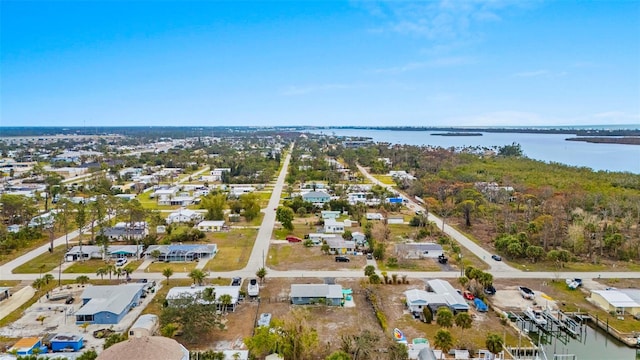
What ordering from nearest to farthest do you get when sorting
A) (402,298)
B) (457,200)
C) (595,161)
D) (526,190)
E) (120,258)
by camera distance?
(402,298), (120,258), (457,200), (526,190), (595,161)

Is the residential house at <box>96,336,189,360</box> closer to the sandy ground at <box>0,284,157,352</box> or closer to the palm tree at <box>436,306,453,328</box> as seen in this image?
the sandy ground at <box>0,284,157,352</box>

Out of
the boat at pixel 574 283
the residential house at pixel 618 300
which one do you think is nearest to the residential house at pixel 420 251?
the boat at pixel 574 283

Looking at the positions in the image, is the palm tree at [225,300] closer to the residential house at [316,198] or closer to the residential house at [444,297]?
the residential house at [444,297]

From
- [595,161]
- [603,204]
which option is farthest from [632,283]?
[595,161]

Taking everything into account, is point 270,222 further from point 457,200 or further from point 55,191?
point 55,191

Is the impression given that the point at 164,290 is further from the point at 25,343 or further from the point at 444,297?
the point at 444,297

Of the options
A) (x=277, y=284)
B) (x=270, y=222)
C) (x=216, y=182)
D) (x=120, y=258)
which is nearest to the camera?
(x=277, y=284)

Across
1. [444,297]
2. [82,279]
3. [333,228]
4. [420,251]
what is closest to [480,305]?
[444,297]

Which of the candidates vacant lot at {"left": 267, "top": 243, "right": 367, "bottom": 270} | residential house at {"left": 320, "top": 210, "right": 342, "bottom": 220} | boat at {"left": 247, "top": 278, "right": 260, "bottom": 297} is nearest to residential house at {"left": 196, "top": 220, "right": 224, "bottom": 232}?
vacant lot at {"left": 267, "top": 243, "right": 367, "bottom": 270}
